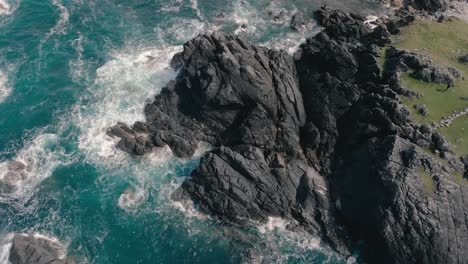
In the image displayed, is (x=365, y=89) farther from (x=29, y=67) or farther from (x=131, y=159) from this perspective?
(x=29, y=67)

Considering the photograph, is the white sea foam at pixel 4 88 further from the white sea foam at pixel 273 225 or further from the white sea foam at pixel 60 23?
the white sea foam at pixel 273 225

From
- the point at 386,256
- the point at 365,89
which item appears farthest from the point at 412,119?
the point at 386,256

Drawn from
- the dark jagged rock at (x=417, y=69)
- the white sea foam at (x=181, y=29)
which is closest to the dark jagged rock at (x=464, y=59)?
the dark jagged rock at (x=417, y=69)

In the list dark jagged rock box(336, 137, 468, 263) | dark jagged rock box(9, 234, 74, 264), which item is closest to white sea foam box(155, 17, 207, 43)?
dark jagged rock box(336, 137, 468, 263)

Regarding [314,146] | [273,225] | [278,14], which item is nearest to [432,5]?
[278,14]

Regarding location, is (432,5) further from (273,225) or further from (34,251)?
(34,251)

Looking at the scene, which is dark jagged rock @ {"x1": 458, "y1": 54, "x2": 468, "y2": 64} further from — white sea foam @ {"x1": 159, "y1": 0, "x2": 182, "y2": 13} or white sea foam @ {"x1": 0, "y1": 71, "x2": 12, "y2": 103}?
white sea foam @ {"x1": 0, "y1": 71, "x2": 12, "y2": 103}
